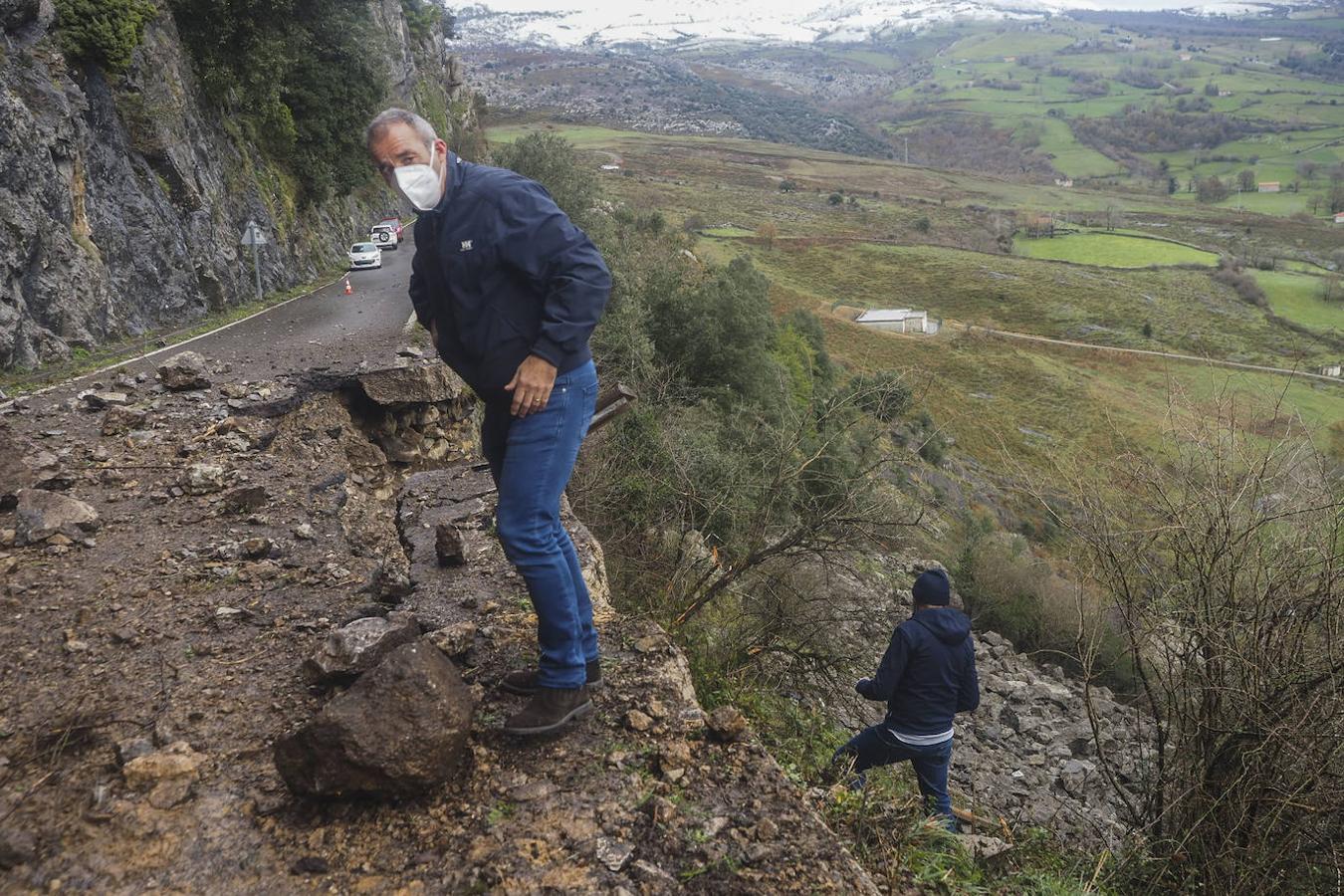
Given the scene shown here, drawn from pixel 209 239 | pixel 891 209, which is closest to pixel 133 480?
pixel 209 239

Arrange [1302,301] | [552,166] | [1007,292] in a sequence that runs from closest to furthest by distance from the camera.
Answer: [552,166] → [1007,292] → [1302,301]

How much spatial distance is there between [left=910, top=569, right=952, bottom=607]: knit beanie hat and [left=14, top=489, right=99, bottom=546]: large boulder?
472cm

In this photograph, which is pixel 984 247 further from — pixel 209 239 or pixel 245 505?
pixel 245 505

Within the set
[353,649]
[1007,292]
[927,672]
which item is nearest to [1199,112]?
[1007,292]

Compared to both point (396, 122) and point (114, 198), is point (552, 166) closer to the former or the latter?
point (114, 198)

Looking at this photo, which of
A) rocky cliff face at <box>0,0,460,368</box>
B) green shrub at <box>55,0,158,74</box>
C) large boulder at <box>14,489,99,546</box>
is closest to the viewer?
large boulder at <box>14,489,99,546</box>

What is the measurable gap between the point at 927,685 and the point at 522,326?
3.23 metres

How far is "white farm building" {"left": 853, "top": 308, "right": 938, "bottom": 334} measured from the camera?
48594 mm

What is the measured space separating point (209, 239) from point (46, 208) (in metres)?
4.35

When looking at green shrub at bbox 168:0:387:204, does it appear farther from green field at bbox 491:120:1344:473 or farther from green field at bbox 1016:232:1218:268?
green field at bbox 1016:232:1218:268

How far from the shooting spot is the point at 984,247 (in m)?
75.5

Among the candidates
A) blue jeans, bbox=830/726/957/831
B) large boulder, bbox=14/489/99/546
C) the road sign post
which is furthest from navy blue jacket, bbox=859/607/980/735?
the road sign post

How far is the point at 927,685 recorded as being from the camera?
4422mm

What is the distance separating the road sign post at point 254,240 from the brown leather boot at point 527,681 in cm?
1460
